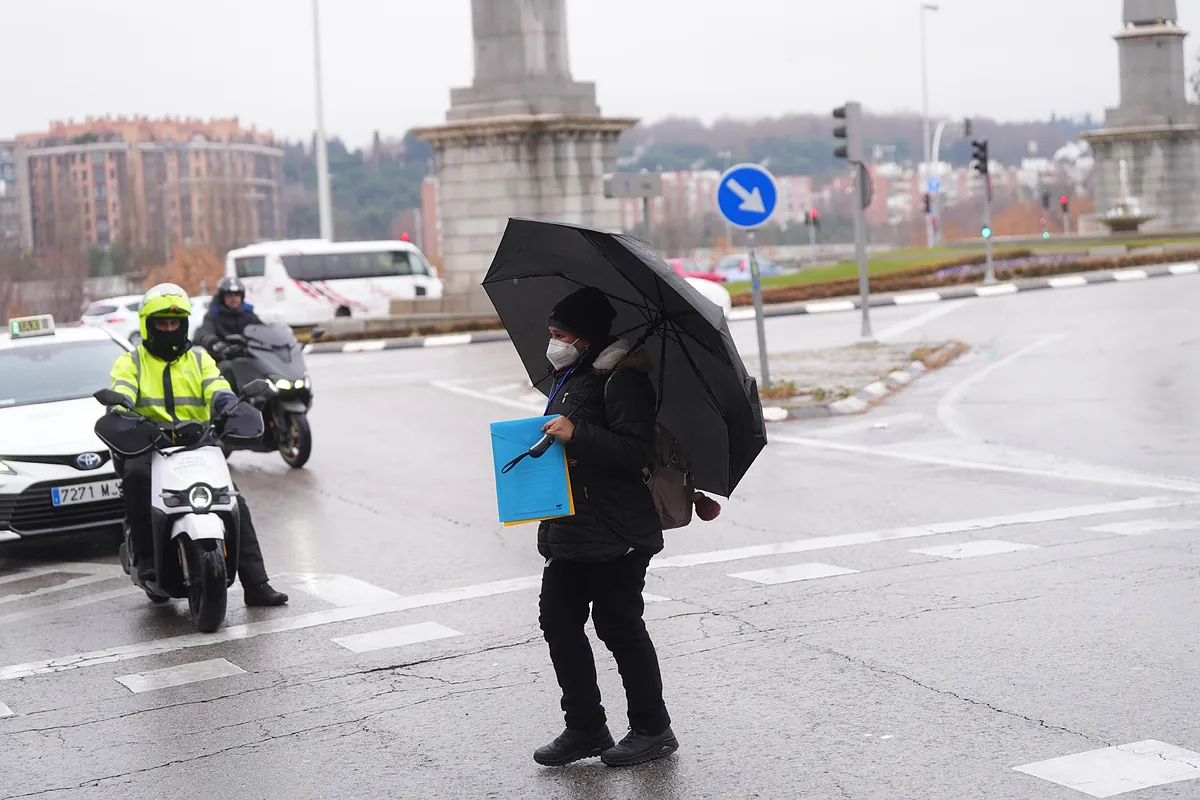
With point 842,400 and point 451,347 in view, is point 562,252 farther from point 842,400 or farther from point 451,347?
point 451,347

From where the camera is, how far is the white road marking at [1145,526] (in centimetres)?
977

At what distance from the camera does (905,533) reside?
1020 centimetres

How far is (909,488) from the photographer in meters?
12.2

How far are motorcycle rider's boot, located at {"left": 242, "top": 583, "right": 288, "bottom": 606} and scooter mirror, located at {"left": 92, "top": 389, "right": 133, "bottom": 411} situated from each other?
1.20m

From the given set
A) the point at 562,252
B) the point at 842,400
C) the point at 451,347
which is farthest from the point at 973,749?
the point at 451,347

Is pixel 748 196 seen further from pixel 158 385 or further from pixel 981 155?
pixel 981 155

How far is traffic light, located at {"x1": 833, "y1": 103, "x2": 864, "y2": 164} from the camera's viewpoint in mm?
22375

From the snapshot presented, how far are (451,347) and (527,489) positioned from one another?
2539 cm

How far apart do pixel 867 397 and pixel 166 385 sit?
36.4 feet

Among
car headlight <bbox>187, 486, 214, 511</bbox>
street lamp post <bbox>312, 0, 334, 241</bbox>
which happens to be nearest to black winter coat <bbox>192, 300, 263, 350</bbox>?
car headlight <bbox>187, 486, 214, 511</bbox>

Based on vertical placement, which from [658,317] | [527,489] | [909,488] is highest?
[658,317]

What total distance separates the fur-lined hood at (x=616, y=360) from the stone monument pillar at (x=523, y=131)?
2841cm

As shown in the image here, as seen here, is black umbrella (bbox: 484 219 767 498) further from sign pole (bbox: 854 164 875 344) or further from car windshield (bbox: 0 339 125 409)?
sign pole (bbox: 854 164 875 344)

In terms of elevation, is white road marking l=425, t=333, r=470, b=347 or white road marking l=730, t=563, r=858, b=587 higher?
white road marking l=425, t=333, r=470, b=347
